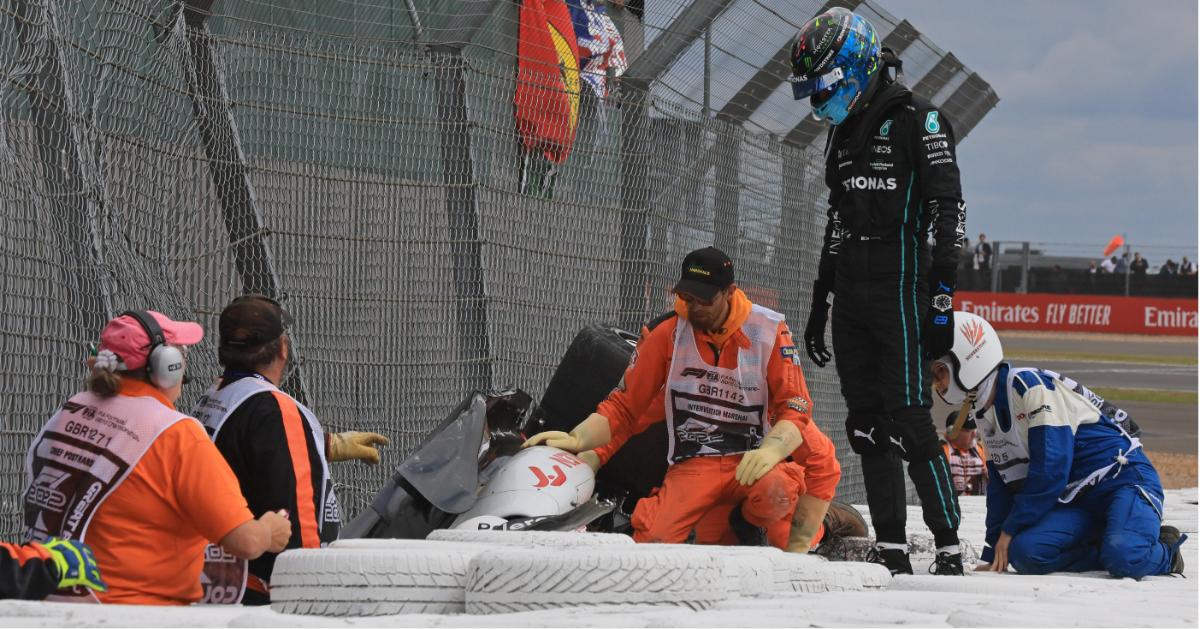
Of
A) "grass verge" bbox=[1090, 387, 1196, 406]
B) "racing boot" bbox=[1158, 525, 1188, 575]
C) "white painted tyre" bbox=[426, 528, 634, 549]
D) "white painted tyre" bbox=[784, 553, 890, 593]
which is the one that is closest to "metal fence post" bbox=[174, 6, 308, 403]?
"white painted tyre" bbox=[426, 528, 634, 549]

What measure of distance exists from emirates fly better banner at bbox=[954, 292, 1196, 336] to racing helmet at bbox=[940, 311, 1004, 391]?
33.4 metres

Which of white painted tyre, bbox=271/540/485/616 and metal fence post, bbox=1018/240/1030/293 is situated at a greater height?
metal fence post, bbox=1018/240/1030/293

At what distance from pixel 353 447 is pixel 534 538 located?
71 cm

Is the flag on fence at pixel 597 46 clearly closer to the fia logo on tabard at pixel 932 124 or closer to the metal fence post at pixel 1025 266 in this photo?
the fia logo on tabard at pixel 932 124

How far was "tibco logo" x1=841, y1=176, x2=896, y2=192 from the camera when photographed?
498cm

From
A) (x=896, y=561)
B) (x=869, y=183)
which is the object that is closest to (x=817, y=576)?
(x=896, y=561)

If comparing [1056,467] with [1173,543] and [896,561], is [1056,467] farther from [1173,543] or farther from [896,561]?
[896,561]

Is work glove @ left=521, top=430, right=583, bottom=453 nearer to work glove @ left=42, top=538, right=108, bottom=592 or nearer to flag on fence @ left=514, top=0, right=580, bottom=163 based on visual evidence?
flag on fence @ left=514, top=0, right=580, bottom=163

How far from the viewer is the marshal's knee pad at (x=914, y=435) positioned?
4941mm

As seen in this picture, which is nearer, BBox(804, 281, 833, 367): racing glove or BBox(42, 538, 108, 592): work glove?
BBox(42, 538, 108, 592): work glove

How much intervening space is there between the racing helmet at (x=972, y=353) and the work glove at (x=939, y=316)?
357 millimetres

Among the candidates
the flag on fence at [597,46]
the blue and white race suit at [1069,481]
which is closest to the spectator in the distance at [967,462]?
the flag on fence at [597,46]

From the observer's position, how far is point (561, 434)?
18.6 ft

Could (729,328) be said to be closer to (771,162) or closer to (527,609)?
(527,609)
